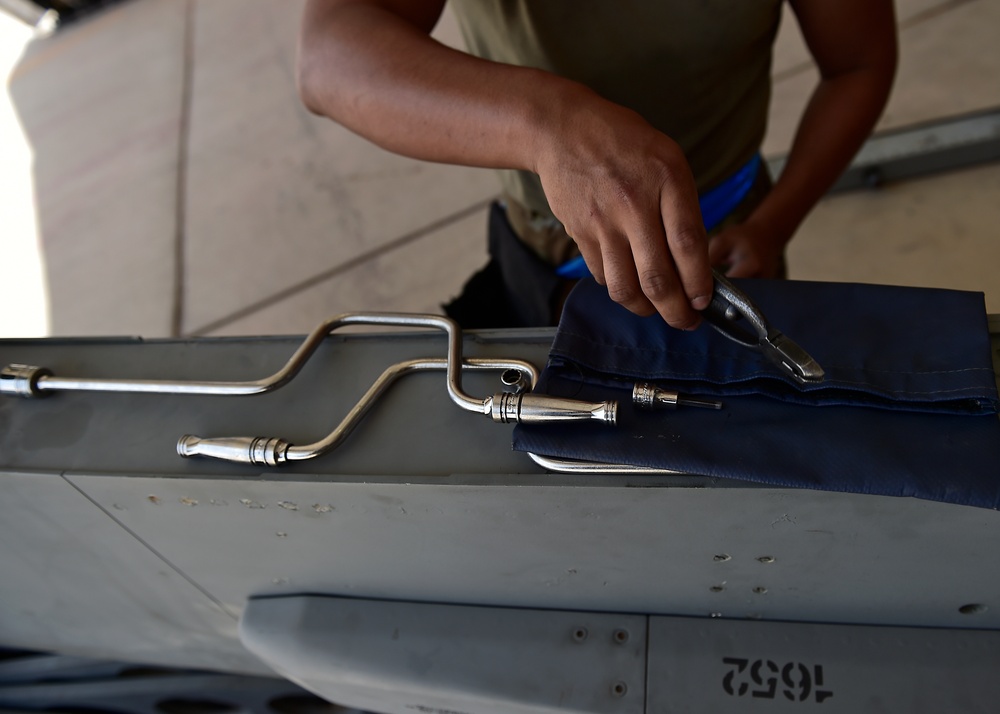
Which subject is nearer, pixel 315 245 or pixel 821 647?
pixel 821 647

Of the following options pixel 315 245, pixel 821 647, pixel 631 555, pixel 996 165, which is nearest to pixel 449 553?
pixel 631 555

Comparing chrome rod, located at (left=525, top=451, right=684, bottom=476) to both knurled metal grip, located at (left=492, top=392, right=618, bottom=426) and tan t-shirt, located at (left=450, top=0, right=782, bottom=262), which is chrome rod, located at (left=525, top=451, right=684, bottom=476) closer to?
knurled metal grip, located at (left=492, top=392, right=618, bottom=426)

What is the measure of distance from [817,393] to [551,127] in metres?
0.22

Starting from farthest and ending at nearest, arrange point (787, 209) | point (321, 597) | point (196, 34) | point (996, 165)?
point (196, 34) < point (996, 165) < point (787, 209) < point (321, 597)

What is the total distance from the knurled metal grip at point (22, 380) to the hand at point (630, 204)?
0.42 meters

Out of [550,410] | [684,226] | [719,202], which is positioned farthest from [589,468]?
[719,202]

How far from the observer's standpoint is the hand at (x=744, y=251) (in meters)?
0.69

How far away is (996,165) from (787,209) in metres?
0.85

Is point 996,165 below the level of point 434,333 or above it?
above

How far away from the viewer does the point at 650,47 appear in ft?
2.14

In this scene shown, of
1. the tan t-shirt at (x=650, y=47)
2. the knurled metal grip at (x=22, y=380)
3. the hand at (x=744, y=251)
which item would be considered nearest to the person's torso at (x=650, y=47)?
the tan t-shirt at (x=650, y=47)

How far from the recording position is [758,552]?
472mm

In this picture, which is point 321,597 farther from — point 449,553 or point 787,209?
point 787,209

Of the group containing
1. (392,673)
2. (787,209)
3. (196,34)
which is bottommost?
(392,673)
